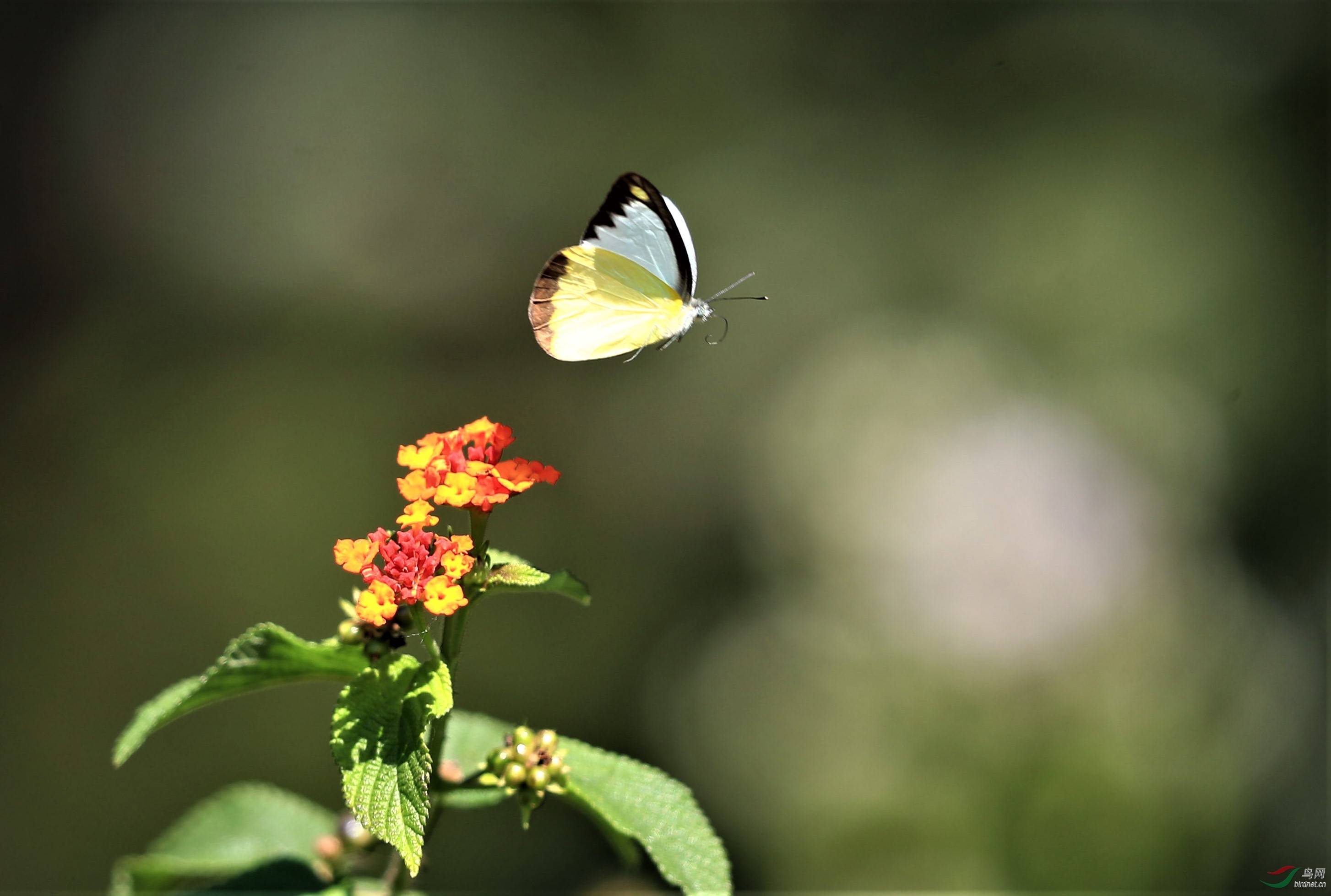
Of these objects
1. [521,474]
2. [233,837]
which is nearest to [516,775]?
[521,474]

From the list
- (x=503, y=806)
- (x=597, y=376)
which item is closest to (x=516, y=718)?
(x=503, y=806)

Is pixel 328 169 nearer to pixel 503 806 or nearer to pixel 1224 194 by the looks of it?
pixel 503 806

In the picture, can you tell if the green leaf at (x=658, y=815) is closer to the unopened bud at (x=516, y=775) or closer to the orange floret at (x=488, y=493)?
the unopened bud at (x=516, y=775)

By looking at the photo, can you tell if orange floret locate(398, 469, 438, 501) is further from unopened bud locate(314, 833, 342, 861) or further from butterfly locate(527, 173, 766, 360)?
unopened bud locate(314, 833, 342, 861)

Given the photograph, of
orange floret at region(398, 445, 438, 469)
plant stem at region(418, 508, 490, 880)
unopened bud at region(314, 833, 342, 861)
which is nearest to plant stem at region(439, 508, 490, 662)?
plant stem at region(418, 508, 490, 880)

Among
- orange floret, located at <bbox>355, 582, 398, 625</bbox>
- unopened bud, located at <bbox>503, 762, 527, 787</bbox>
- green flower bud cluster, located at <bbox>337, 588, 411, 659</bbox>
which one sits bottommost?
unopened bud, located at <bbox>503, 762, 527, 787</bbox>

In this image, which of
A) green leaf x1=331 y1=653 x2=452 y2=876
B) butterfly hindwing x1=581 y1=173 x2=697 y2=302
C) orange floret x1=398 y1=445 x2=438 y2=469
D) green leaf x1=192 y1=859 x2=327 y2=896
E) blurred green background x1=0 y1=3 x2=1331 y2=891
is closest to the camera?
green leaf x1=331 y1=653 x2=452 y2=876
